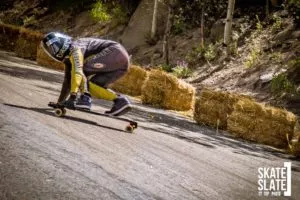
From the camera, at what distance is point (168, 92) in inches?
609

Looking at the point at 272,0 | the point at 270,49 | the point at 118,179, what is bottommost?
the point at 118,179

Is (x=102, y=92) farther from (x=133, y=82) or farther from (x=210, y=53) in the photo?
(x=210, y=53)

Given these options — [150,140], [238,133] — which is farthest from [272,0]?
[150,140]

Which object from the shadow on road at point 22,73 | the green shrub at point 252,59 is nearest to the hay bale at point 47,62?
the shadow on road at point 22,73

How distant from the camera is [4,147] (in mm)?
5059

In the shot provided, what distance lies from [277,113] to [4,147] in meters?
8.24

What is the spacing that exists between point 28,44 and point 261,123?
20.2 metres

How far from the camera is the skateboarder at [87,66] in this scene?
780 cm

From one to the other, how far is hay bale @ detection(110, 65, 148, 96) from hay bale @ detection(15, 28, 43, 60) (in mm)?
10306

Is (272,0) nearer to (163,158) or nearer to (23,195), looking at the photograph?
(163,158)

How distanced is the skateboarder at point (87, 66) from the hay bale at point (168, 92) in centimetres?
694

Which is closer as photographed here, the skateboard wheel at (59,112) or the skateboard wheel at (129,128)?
the skateboard wheel at (59,112)

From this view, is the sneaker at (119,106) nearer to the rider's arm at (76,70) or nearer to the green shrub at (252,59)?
the rider's arm at (76,70)

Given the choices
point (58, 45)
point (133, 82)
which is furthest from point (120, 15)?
point (58, 45)
